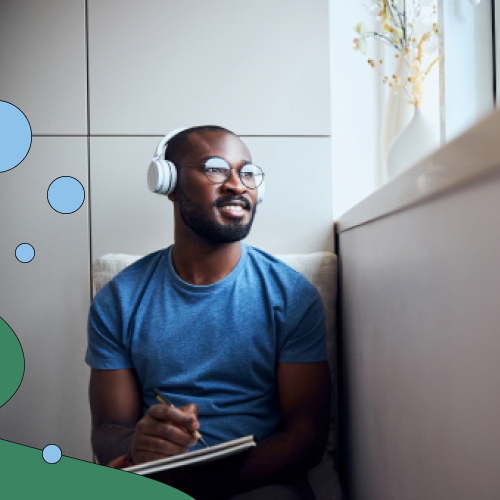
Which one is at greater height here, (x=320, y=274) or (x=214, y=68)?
(x=214, y=68)

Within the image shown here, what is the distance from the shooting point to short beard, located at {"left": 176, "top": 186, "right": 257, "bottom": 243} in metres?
1.02

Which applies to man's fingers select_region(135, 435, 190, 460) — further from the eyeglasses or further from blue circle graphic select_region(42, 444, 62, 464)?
the eyeglasses

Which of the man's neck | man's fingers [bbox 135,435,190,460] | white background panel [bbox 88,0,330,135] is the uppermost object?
white background panel [bbox 88,0,330,135]

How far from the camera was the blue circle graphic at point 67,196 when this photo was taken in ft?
3.44

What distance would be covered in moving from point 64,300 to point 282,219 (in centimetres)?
74

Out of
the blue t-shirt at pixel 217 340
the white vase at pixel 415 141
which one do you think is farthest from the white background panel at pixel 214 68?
the blue t-shirt at pixel 217 340

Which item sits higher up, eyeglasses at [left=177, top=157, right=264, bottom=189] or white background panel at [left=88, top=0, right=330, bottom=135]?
white background panel at [left=88, top=0, right=330, bottom=135]

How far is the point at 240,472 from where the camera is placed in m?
0.92

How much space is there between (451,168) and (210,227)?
0.65 meters

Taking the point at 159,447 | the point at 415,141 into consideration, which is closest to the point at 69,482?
the point at 159,447

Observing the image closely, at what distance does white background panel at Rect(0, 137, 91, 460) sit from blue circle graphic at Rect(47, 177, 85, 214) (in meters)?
0.26

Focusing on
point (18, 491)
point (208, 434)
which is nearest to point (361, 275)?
Result: point (208, 434)

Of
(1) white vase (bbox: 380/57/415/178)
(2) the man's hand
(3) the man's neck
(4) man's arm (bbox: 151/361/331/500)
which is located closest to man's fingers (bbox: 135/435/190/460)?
(2) the man's hand

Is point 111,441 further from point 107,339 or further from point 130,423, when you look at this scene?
point 107,339
